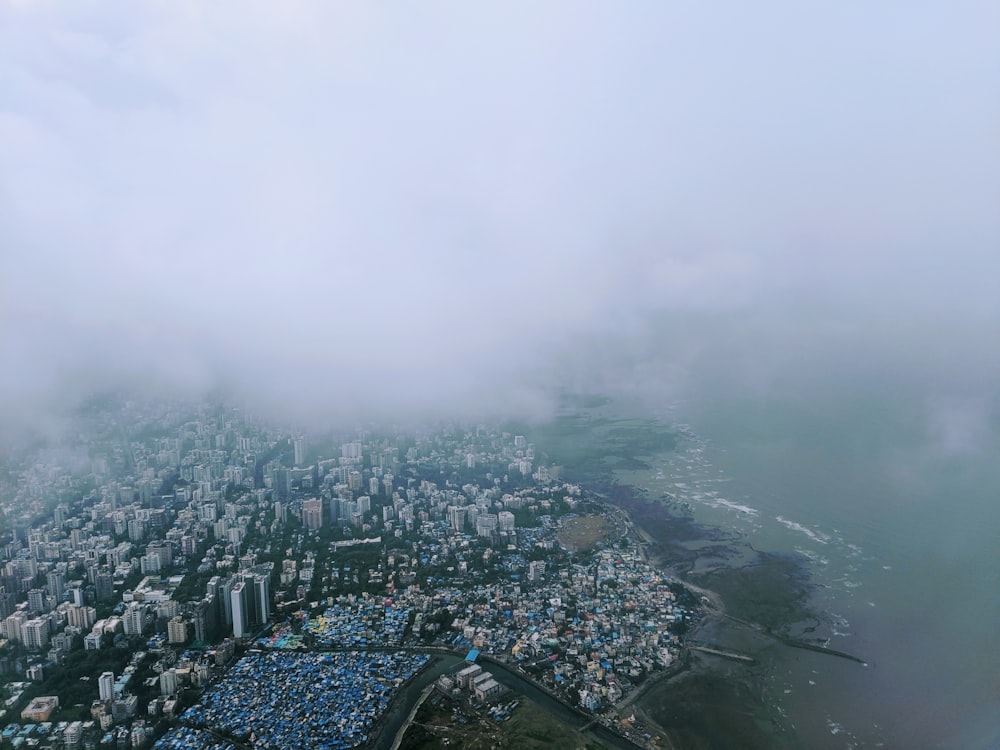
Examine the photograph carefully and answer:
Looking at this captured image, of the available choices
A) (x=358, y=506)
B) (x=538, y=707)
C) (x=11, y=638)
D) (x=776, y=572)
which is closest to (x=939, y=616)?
(x=776, y=572)

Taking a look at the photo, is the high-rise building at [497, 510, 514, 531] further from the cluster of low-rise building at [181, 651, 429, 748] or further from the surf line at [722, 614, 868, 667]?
the surf line at [722, 614, 868, 667]

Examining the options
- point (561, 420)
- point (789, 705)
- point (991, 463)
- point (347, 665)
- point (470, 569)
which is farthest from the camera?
point (561, 420)

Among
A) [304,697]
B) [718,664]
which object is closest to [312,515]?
[304,697]


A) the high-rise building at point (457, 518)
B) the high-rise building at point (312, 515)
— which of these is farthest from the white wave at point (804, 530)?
the high-rise building at point (312, 515)

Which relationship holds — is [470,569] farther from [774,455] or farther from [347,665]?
[774,455]

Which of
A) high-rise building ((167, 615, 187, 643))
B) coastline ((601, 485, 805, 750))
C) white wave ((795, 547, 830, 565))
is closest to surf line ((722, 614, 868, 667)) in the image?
coastline ((601, 485, 805, 750))

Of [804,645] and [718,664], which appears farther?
[804,645]

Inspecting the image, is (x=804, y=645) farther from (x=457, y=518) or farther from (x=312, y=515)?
(x=312, y=515)

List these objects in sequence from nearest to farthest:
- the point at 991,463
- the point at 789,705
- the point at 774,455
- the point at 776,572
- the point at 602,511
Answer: the point at 789,705
the point at 776,572
the point at 602,511
the point at 991,463
the point at 774,455
